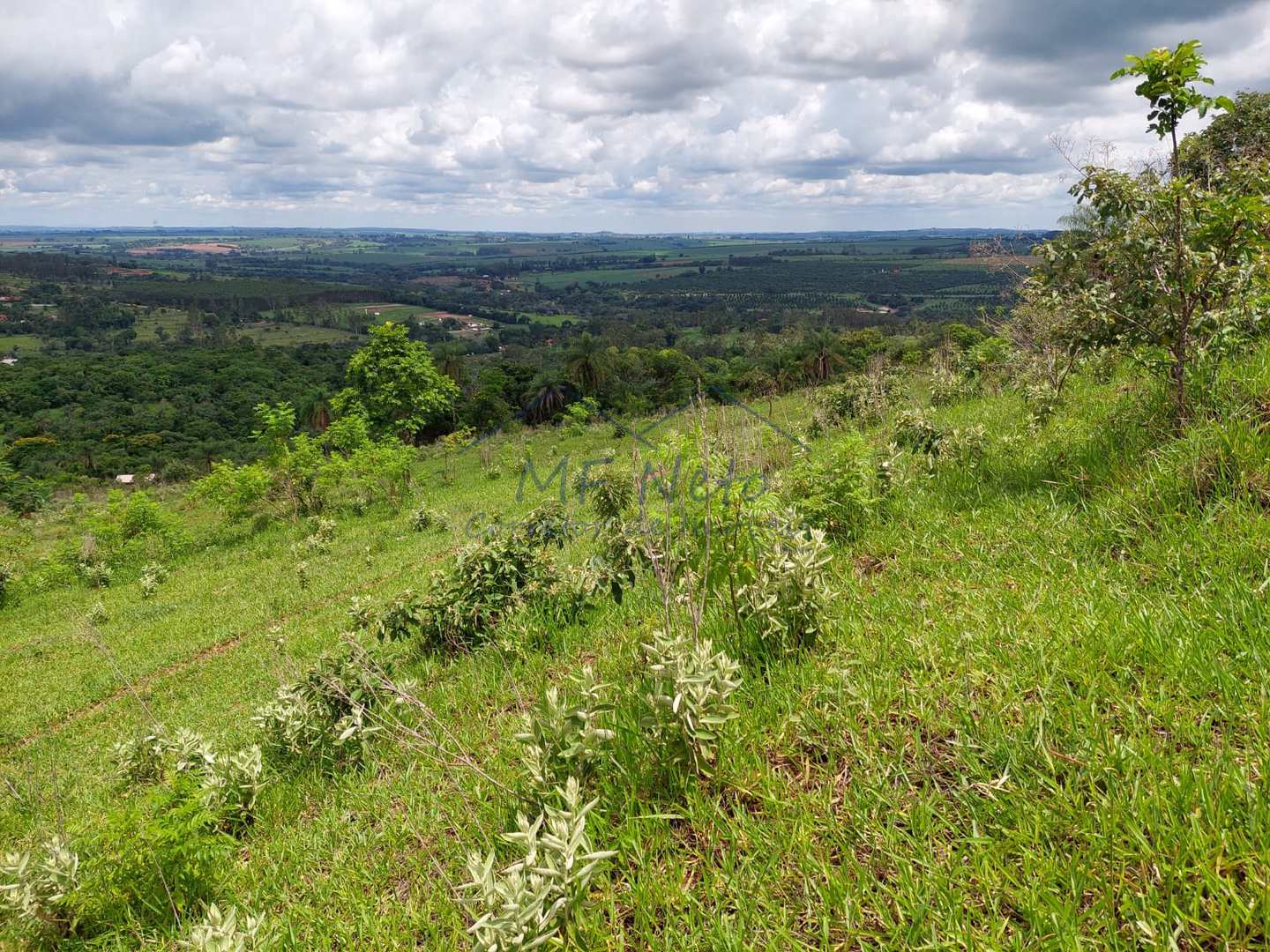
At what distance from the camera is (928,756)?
2.54m

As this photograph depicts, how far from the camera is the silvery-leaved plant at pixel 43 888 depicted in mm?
2992

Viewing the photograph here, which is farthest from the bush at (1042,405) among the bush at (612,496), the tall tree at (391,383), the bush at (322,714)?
the tall tree at (391,383)

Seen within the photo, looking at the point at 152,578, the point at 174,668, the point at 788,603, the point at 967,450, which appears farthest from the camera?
the point at 152,578

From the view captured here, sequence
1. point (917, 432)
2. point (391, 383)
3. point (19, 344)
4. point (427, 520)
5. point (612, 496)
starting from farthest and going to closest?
1. point (19, 344)
2. point (391, 383)
3. point (427, 520)
4. point (917, 432)
5. point (612, 496)

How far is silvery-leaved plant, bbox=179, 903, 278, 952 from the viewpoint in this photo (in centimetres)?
232

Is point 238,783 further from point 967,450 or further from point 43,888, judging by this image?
point 967,450

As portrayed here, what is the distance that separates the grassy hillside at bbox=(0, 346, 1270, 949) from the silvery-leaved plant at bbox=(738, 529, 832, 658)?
0.11 m

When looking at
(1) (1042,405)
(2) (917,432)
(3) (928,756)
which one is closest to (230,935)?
(3) (928,756)

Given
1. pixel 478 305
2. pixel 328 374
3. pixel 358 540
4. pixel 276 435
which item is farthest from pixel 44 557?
pixel 478 305

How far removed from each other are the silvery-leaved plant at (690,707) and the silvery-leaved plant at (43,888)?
9.63 ft

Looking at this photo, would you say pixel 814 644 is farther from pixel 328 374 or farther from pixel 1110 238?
pixel 328 374

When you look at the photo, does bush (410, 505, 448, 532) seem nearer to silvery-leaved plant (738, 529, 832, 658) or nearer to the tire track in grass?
the tire track in grass

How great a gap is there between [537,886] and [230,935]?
134cm

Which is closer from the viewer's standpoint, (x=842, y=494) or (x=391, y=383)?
(x=842, y=494)
